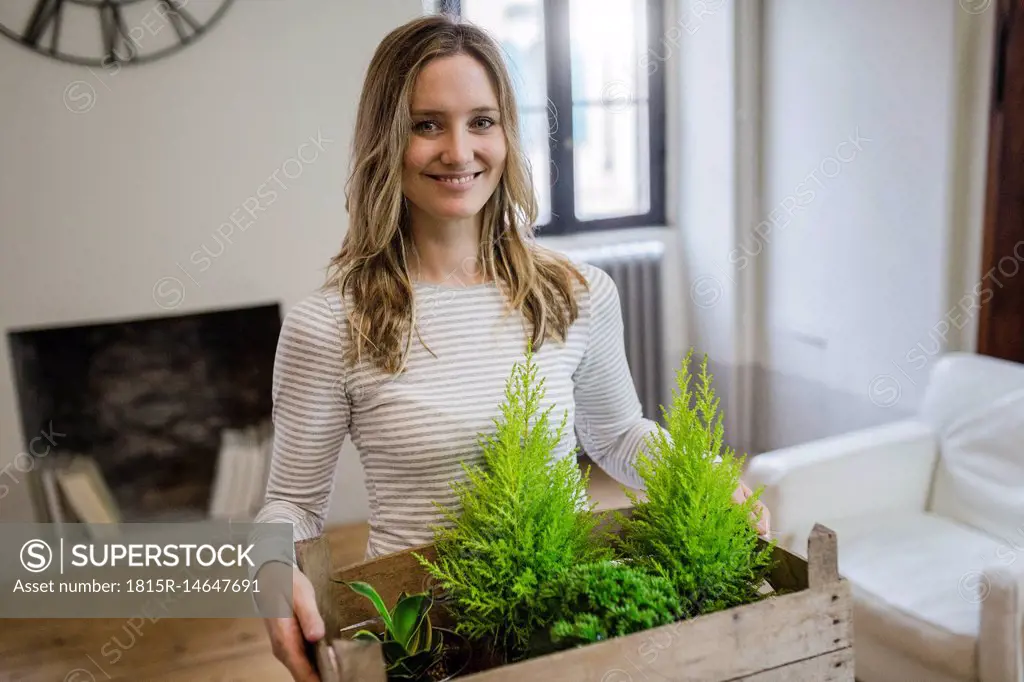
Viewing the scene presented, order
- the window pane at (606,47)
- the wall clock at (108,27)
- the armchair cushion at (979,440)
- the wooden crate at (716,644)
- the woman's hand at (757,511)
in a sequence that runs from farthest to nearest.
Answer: the window pane at (606,47) < the wall clock at (108,27) < the armchair cushion at (979,440) < the woman's hand at (757,511) < the wooden crate at (716,644)

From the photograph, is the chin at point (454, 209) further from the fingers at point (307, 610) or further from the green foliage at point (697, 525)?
the fingers at point (307, 610)

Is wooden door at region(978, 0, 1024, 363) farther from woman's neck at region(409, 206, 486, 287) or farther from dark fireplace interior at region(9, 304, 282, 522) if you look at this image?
dark fireplace interior at region(9, 304, 282, 522)

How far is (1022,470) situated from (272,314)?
2157 mm

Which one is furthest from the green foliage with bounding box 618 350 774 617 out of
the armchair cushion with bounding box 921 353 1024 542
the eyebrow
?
the armchair cushion with bounding box 921 353 1024 542

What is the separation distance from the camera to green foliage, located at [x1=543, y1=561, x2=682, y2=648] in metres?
0.72

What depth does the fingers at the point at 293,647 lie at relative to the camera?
0.75 m

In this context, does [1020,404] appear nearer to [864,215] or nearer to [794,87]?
[864,215]

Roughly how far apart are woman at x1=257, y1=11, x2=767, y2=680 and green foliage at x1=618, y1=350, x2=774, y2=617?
0.22 metres

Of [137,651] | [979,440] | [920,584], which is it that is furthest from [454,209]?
[137,651]

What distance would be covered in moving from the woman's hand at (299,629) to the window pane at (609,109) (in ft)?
10.1

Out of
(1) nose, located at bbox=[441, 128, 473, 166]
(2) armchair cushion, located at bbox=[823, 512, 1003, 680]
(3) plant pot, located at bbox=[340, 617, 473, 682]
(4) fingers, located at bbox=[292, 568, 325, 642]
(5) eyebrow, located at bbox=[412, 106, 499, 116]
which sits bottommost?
(2) armchair cushion, located at bbox=[823, 512, 1003, 680]

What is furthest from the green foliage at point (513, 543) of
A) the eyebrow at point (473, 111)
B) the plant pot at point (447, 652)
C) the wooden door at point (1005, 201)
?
the wooden door at point (1005, 201)

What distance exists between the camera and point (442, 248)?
110 cm

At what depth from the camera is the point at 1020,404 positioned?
6.78ft
